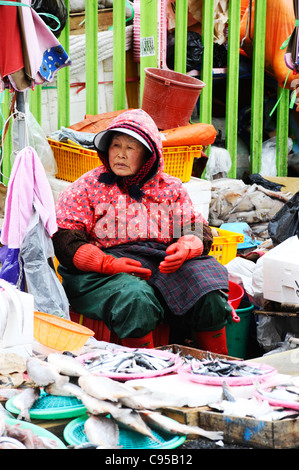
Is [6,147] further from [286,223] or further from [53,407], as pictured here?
[53,407]

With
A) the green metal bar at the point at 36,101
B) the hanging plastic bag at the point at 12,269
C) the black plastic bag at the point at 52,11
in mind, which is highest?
the black plastic bag at the point at 52,11

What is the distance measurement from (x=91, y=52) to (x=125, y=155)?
211cm

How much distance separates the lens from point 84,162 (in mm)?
5035

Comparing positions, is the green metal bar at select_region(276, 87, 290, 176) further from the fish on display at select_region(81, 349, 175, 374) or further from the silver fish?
the silver fish

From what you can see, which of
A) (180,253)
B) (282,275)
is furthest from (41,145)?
(282,275)

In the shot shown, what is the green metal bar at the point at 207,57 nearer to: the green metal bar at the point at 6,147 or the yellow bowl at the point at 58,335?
the green metal bar at the point at 6,147

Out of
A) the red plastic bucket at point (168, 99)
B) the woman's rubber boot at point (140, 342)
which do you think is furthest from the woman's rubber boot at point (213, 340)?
the red plastic bucket at point (168, 99)

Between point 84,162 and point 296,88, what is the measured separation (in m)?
2.83

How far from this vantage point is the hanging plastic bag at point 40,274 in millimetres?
3746

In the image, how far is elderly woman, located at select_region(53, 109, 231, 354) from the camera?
3.80 metres

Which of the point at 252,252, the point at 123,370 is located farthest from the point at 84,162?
the point at 123,370

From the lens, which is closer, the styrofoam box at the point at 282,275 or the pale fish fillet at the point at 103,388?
the pale fish fillet at the point at 103,388

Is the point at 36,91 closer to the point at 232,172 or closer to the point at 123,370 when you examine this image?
the point at 232,172

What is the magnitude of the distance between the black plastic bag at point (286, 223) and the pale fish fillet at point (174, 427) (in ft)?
8.66
